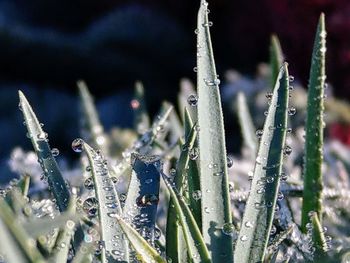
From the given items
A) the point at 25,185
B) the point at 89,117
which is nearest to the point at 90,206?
the point at 25,185

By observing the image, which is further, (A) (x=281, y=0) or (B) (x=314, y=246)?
(A) (x=281, y=0)

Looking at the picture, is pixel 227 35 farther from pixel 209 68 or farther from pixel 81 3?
pixel 209 68

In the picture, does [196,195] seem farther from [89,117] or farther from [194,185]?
[89,117]

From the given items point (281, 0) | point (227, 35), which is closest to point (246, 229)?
point (281, 0)

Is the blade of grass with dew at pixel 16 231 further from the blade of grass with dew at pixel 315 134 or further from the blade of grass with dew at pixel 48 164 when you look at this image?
the blade of grass with dew at pixel 315 134

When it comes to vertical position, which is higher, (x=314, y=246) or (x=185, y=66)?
(x=185, y=66)

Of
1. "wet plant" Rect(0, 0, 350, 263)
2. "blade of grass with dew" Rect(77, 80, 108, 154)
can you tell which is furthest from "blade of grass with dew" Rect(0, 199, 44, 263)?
"blade of grass with dew" Rect(77, 80, 108, 154)
